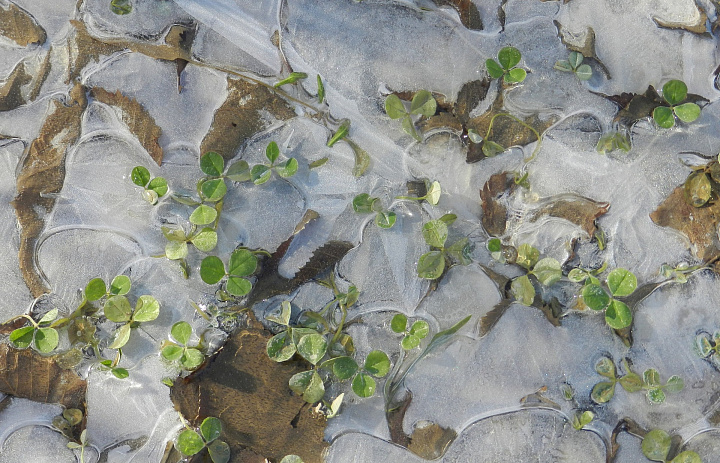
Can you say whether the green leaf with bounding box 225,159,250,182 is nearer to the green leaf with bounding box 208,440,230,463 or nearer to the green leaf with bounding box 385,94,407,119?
the green leaf with bounding box 385,94,407,119

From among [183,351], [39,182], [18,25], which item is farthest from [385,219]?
[18,25]

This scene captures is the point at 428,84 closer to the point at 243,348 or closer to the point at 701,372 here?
the point at 243,348

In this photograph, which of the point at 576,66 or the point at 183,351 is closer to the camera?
the point at 183,351

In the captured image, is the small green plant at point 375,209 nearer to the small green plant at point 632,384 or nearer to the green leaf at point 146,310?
the green leaf at point 146,310

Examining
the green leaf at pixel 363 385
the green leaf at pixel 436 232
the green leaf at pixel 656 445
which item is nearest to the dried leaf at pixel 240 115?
the green leaf at pixel 436 232

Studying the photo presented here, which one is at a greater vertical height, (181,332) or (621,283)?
(621,283)

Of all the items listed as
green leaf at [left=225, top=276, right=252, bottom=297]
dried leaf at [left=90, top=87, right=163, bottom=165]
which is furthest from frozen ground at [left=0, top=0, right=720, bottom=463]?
green leaf at [left=225, top=276, right=252, bottom=297]

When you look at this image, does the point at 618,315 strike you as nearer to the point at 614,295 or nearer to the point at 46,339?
the point at 614,295
